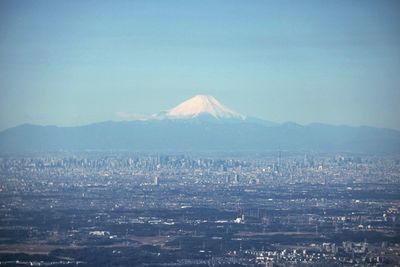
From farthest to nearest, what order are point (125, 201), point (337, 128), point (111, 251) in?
1. point (337, 128)
2. point (125, 201)
3. point (111, 251)

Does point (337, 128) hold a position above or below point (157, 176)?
above

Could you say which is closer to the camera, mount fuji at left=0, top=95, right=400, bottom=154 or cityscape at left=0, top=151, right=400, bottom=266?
cityscape at left=0, top=151, right=400, bottom=266

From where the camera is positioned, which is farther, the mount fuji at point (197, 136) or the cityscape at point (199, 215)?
the mount fuji at point (197, 136)

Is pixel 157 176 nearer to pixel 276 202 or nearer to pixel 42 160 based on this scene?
pixel 42 160

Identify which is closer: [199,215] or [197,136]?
[199,215]

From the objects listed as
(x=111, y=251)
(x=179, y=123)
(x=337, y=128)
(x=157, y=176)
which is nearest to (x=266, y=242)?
(x=111, y=251)
